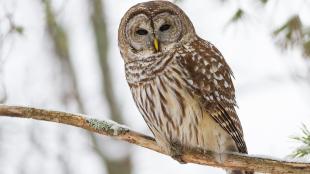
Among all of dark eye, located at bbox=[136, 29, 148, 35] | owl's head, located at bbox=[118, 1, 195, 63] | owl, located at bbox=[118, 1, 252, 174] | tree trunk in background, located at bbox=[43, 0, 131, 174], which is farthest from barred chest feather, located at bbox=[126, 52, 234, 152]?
tree trunk in background, located at bbox=[43, 0, 131, 174]

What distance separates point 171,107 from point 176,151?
0.36 meters

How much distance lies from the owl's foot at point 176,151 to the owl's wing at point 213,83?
13.4 inches

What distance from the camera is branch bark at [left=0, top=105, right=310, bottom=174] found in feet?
16.2

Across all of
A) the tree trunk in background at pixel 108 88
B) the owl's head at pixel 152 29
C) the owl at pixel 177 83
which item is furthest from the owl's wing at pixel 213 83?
the tree trunk in background at pixel 108 88

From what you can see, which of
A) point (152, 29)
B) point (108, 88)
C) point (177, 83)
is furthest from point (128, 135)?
point (108, 88)

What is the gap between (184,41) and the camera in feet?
18.8

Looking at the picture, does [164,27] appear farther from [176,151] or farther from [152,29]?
[176,151]

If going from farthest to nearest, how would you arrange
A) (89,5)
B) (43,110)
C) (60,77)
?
(60,77), (89,5), (43,110)

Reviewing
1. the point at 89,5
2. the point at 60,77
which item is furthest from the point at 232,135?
the point at 60,77

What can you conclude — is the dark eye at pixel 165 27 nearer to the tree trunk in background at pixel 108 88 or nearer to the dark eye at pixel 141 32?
the dark eye at pixel 141 32

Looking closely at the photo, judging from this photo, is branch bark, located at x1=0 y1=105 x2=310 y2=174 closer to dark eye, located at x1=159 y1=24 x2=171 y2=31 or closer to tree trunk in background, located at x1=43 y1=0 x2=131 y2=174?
dark eye, located at x1=159 y1=24 x2=171 y2=31

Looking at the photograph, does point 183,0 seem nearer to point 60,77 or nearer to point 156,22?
point 156,22

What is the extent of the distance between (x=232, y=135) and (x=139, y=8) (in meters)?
1.20

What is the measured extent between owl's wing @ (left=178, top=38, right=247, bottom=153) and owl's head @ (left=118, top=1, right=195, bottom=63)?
0.13 metres
